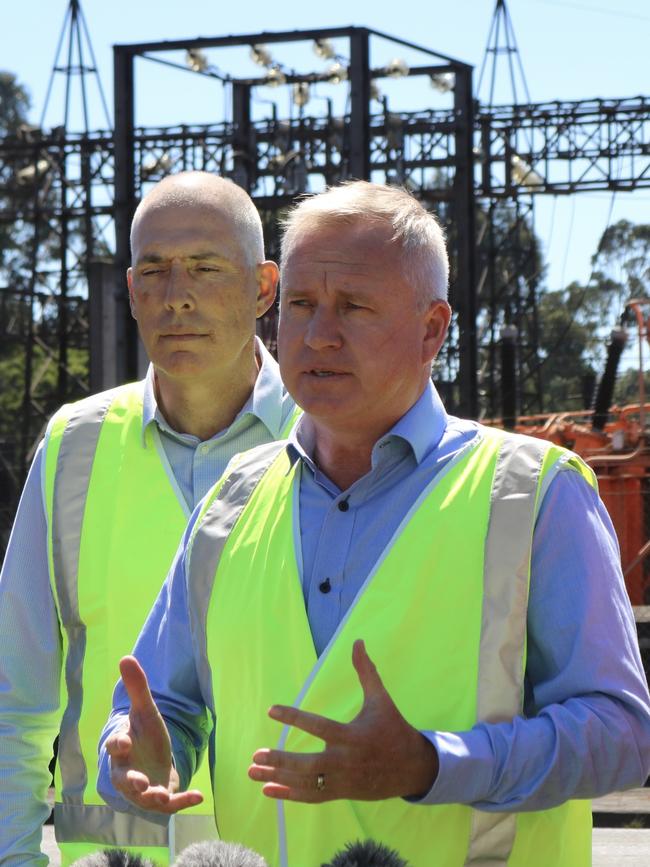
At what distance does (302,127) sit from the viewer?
24.5 m

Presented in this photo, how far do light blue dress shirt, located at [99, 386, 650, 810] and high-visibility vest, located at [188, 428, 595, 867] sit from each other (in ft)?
0.11

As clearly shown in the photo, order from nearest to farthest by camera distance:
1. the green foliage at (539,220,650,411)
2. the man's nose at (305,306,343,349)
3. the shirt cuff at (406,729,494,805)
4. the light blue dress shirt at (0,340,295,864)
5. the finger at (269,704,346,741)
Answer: the finger at (269,704,346,741), the shirt cuff at (406,729,494,805), the man's nose at (305,306,343,349), the light blue dress shirt at (0,340,295,864), the green foliage at (539,220,650,411)

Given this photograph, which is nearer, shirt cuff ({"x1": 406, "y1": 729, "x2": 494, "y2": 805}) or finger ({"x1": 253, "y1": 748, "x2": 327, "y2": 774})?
finger ({"x1": 253, "y1": 748, "x2": 327, "y2": 774})

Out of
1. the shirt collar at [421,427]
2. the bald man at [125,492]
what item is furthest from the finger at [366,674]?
the bald man at [125,492]

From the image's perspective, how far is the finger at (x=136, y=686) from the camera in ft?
7.45

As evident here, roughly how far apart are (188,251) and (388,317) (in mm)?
954

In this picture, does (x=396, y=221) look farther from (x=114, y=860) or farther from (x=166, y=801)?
(x=114, y=860)

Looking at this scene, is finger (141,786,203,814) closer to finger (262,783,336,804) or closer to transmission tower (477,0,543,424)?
finger (262,783,336,804)

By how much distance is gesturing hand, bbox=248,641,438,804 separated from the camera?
6.55 feet

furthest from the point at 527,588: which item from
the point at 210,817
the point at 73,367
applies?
the point at 73,367

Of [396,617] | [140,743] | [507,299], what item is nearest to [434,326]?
[396,617]

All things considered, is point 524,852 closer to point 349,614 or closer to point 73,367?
point 349,614

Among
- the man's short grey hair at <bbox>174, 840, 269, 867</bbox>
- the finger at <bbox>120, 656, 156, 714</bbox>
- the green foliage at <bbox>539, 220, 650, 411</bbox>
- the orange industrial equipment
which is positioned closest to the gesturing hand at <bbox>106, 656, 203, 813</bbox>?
the finger at <bbox>120, 656, 156, 714</bbox>

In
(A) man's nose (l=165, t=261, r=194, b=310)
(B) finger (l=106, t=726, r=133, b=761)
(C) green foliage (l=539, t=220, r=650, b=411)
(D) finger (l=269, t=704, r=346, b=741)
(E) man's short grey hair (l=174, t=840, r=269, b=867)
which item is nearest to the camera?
(E) man's short grey hair (l=174, t=840, r=269, b=867)
